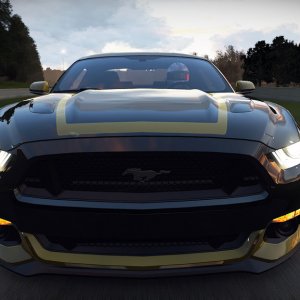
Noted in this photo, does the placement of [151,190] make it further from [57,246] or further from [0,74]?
[0,74]

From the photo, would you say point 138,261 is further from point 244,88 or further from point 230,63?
point 230,63

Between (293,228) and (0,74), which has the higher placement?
(293,228)

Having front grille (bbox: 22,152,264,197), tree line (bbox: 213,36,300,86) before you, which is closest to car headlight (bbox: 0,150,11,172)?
front grille (bbox: 22,152,264,197)

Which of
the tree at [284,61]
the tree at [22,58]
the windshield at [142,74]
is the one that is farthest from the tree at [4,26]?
the windshield at [142,74]

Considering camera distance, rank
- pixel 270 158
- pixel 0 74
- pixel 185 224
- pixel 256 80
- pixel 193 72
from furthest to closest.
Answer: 1. pixel 0 74
2. pixel 256 80
3. pixel 193 72
4. pixel 270 158
5. pixel 185 224

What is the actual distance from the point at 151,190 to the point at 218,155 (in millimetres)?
352

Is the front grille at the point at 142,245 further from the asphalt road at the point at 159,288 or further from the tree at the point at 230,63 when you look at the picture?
the tree at the point at 230,63

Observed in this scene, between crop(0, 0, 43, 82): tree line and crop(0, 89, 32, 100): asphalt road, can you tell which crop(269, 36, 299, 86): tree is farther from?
crop(0, 0, 43, 82): tree line

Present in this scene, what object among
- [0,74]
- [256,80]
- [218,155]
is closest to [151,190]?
[218,155]

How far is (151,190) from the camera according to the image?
2.09 metres

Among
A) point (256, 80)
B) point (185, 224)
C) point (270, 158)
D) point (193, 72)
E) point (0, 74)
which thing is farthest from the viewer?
point (0, 74)

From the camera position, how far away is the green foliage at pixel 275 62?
Result: 189 ft

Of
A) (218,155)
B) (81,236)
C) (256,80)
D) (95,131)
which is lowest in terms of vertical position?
(256,80)

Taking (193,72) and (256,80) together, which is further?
(256,80)
